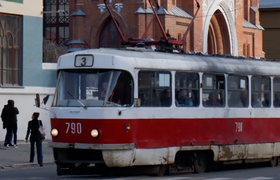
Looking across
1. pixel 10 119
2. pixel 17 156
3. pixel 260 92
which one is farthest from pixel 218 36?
pixel 260 92

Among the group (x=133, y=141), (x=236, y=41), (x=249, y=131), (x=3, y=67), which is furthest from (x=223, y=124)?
(x=236, y=41)

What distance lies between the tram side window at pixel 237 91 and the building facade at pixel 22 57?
40.1 ft

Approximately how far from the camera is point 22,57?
2870 centimetres

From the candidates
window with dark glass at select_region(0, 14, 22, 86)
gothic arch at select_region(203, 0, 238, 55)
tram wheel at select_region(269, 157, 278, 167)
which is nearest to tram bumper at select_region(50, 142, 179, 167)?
tram wheel at select_region(269, 157, 278, 167)

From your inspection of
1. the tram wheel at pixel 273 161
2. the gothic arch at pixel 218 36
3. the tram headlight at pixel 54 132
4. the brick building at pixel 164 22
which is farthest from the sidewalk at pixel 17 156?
the gothic arch at pixel 218 36

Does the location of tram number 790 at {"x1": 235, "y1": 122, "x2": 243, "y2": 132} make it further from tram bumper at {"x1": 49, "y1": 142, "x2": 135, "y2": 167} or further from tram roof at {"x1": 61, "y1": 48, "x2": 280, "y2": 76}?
tram bumper at {"x1": 49, "y1": 142, "x2": 135, "y2": 167}

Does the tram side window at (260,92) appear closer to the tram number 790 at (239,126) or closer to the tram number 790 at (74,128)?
the tram number 790 at (239,126)

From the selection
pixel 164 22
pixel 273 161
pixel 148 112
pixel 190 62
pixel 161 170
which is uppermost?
pixel 164 22

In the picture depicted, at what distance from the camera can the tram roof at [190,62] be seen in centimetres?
1545

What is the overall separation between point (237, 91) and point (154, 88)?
3.24 meters

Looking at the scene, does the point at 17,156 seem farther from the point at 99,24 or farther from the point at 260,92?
the point at 99,24

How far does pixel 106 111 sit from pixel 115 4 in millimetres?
32131

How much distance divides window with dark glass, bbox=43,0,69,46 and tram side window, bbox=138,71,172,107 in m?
44.1

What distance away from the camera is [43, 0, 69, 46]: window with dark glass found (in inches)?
2345
